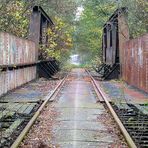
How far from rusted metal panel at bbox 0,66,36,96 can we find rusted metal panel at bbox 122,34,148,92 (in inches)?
192

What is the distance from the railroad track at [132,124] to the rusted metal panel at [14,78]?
4136 millimetres

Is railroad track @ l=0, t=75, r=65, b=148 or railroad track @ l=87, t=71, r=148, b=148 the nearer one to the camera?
railroad track @ l=87, t=71, r=148, b=148

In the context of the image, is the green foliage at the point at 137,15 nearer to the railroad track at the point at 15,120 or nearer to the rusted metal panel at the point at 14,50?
the rusted metal panel at the point at 14,50

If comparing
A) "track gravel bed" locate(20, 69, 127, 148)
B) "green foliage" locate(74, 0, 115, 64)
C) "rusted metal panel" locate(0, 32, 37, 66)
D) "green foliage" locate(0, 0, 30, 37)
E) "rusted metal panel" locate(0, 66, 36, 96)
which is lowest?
"track gravel bed" locate(20, 69, 127, 148)

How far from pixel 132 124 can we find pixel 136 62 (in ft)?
34.0

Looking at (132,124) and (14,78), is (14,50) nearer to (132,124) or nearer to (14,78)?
(14,78)

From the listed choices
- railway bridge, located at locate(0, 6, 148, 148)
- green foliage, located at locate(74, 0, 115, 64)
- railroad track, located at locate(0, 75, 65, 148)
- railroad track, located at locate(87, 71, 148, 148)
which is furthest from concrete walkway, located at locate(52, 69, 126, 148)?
green foliage, located at locate(74, 0, 115, 64)

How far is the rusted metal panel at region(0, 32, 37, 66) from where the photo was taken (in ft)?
49.7

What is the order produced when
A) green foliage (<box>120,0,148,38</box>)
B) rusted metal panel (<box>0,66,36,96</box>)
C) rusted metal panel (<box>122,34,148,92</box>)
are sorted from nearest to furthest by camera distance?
rusted metal panel (<box>0,66,36,96</box>) < rusted metal panel (<box>122,34,148,92</box>) < green foliage (<box>120,0,148,38</box>)

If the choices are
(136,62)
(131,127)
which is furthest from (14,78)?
(131,127)

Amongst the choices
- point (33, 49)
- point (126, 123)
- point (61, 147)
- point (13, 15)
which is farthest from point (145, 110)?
point (33, 49)

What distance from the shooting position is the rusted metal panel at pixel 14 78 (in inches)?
585

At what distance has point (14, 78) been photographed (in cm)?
1722

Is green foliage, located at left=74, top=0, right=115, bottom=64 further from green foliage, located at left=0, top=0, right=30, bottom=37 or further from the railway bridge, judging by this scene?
the railway bridge
